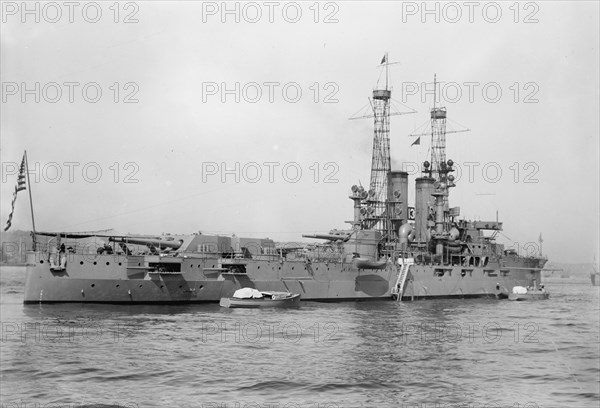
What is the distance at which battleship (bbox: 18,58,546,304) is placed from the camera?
3600 centimetres

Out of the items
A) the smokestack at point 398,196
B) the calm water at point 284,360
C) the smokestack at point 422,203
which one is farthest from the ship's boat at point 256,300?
the smokestack at point 422,203

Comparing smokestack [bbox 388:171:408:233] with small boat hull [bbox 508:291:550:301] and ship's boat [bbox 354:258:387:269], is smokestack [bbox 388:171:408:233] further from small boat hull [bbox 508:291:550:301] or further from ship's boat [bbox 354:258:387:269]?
small boat hull [bbox 508:291:550:301]

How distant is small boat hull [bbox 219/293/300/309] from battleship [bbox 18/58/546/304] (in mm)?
2266

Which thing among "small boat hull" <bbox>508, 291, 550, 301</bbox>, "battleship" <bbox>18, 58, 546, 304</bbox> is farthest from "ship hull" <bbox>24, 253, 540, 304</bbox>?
"small boat hull" <bbox>508, 291, 550, 301</bbox>

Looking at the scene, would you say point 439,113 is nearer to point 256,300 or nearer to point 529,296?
point 529,296

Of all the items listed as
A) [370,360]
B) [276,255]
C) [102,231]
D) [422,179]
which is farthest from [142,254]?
[422,179]

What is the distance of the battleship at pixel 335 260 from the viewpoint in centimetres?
3600

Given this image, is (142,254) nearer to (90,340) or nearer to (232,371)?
(90,340)

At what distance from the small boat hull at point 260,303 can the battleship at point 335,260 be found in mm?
2266

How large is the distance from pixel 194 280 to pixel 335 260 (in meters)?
11.5

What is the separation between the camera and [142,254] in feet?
126

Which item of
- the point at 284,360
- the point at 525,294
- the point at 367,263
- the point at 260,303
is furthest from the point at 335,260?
the point at 284,360

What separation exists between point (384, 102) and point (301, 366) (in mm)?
37627

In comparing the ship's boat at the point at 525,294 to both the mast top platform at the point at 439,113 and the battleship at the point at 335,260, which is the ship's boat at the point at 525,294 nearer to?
the battleship at the point at 335,260
